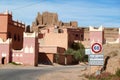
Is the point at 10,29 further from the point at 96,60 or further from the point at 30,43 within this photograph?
the point at 96,60

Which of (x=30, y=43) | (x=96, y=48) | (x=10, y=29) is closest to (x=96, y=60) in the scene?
(x=96, y=48)

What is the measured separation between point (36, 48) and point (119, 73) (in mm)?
40613

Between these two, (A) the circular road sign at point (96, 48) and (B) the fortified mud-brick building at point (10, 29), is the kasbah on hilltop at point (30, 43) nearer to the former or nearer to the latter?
(B) the fortified mud-brick building at point (10, 29)

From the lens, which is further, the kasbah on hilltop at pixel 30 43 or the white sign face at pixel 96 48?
the kasbah on hilltop at pixel 30 43

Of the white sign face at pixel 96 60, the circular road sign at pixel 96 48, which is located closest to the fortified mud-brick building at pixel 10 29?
the white sign face at pixel 96 60

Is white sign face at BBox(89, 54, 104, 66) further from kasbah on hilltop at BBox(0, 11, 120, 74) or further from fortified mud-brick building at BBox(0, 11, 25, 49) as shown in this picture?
fortified mud-brick building at BBox(0, 11, 25, 49)

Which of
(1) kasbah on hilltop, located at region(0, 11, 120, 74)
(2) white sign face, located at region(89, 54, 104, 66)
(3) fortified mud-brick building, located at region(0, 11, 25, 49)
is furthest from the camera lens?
(3) fortified mud-brick building, located at region(0, 11, 25, 49)

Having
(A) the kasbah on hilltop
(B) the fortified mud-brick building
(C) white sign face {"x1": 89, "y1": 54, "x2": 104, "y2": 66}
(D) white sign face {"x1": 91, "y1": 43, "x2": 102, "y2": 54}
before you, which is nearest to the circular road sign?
(D) white sign face {"x1": 91, "y1": 43, "x2": 102, "y2": 54}

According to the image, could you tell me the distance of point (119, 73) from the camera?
27.8 m

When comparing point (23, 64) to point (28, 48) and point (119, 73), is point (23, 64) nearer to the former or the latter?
point (28, 48)

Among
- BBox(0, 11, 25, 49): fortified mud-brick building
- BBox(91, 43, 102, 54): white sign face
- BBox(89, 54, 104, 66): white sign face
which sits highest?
BBox(0, 11, 25, 49): fortified mud-brick building

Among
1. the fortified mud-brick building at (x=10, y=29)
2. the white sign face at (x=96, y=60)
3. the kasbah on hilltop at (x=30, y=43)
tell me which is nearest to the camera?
the white sign face at (x=96, y=60)

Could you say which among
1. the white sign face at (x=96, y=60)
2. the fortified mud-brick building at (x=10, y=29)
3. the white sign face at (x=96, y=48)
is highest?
the fortified mud-brick building at (x=10, y=29)

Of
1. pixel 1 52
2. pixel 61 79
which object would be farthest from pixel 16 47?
pixel 61 79
